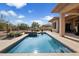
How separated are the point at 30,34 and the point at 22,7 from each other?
4.98m

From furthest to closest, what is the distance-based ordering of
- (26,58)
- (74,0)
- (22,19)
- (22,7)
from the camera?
(22,19) < (22,7) < (74,0) < (26,58)

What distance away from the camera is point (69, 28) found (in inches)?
926

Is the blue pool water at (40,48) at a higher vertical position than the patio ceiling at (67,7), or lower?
lower

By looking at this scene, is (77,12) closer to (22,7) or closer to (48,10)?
(48,10)

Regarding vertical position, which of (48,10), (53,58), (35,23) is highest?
(48,10)

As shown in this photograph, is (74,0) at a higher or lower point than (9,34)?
higher

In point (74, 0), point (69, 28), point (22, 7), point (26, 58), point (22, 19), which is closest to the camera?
point (26, 58)

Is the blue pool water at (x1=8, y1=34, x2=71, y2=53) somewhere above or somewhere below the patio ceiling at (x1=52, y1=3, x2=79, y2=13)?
below

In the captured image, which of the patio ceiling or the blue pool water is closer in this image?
the blue pool water

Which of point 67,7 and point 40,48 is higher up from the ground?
point 67,7

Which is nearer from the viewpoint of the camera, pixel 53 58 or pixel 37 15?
pixel 53 58

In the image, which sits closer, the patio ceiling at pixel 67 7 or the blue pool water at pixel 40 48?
the blue pool water at pixel 40 48

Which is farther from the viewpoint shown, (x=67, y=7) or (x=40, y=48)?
(x=67, y=7)

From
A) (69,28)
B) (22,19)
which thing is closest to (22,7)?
(22,19)
